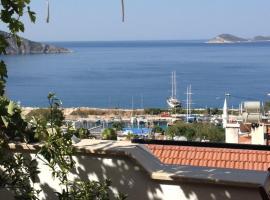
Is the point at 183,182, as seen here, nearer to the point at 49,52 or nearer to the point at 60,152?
the point at 60,152

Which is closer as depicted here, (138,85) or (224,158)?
(224,158)

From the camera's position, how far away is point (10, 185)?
2.00 metres

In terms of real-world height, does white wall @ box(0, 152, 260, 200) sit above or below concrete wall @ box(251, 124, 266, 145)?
above

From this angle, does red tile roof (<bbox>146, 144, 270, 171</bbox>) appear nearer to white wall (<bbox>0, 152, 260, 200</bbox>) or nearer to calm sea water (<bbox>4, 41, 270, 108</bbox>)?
white wall (<bbox>0, 152, 260, 200</bbox>)

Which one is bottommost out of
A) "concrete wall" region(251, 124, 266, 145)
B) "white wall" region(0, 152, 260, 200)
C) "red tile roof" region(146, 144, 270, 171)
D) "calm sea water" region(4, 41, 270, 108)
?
"calm sea water" region(4, 41, 270, 108)

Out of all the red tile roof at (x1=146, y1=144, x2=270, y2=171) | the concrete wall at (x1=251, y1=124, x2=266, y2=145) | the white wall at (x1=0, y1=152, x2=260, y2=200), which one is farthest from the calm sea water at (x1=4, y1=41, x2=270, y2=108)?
the white wall at (x1=0, y1=152, x2=260, y2=200)

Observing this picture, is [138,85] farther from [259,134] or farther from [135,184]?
[135,184]

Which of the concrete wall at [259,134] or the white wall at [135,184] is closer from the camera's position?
the white wall at [135,184]

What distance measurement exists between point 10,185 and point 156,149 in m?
5.22

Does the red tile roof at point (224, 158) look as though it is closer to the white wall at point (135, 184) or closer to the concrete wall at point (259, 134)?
the concrete wall at point (259, 134)

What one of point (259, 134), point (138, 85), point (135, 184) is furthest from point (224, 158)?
point (138, 85)

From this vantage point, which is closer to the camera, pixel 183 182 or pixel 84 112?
pixel 183 182

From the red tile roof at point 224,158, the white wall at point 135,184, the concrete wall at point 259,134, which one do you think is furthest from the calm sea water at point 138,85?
the white wall at point 135,184

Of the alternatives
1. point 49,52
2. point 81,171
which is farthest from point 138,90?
point 49,52
